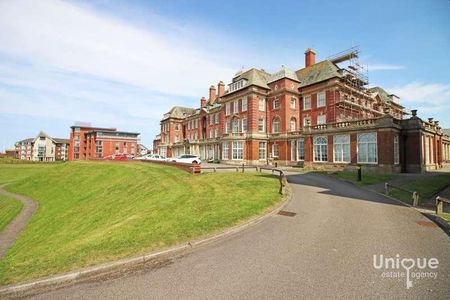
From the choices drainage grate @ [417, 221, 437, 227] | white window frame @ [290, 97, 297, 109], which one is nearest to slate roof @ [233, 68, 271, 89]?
white window frame @ [290, 97, 297, 109]

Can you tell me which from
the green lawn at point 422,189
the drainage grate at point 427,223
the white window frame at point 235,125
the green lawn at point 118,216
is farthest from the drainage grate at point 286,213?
the white window frame at point 235,125

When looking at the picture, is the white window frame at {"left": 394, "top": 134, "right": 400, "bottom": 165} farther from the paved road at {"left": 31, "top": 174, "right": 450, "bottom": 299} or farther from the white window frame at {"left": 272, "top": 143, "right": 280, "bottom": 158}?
the paved road at {"left": 31, "top": 174, "right": 450, "bottom": 299}

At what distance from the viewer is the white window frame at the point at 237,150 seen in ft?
133

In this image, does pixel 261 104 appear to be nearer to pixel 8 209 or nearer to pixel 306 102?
pixel 306 102

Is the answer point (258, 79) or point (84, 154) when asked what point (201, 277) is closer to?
point (258, 79)

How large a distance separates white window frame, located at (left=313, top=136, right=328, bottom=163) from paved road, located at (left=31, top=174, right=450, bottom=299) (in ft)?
66.9

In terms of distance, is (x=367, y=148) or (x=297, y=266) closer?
(x=297, y=266)

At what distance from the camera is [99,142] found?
263 ft

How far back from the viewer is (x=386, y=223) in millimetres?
8898

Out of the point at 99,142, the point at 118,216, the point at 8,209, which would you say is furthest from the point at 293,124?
the point at 99,142

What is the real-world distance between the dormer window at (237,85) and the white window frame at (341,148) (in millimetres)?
20441

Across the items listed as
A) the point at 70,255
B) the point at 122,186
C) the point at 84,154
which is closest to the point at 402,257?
the point at 70,255

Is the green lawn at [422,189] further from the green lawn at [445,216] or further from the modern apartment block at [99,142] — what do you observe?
the modern apartment block at [99,142]

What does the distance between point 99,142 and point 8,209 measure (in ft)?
200
